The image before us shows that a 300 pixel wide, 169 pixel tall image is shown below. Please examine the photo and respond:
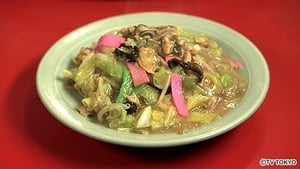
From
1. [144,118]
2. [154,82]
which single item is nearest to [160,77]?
[154,82]

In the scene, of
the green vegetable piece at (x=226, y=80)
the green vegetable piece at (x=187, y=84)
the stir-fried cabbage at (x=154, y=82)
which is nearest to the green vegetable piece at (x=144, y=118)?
the stir-fried cabbage at (x=154, y=82)

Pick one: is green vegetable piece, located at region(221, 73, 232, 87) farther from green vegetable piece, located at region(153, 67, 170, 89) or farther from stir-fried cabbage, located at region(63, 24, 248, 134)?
green vegetable piece, located at region(153, 67, 170, 89)

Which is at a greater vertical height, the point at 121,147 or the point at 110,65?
the point at 110,65

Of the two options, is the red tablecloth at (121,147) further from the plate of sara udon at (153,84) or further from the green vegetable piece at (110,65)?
the green vegetable piece at (110,65)

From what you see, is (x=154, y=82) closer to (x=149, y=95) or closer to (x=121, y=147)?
(x=149, y=95)

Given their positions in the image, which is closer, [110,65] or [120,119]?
[120,119]

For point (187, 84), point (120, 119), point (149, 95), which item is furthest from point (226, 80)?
point (120, 119)
